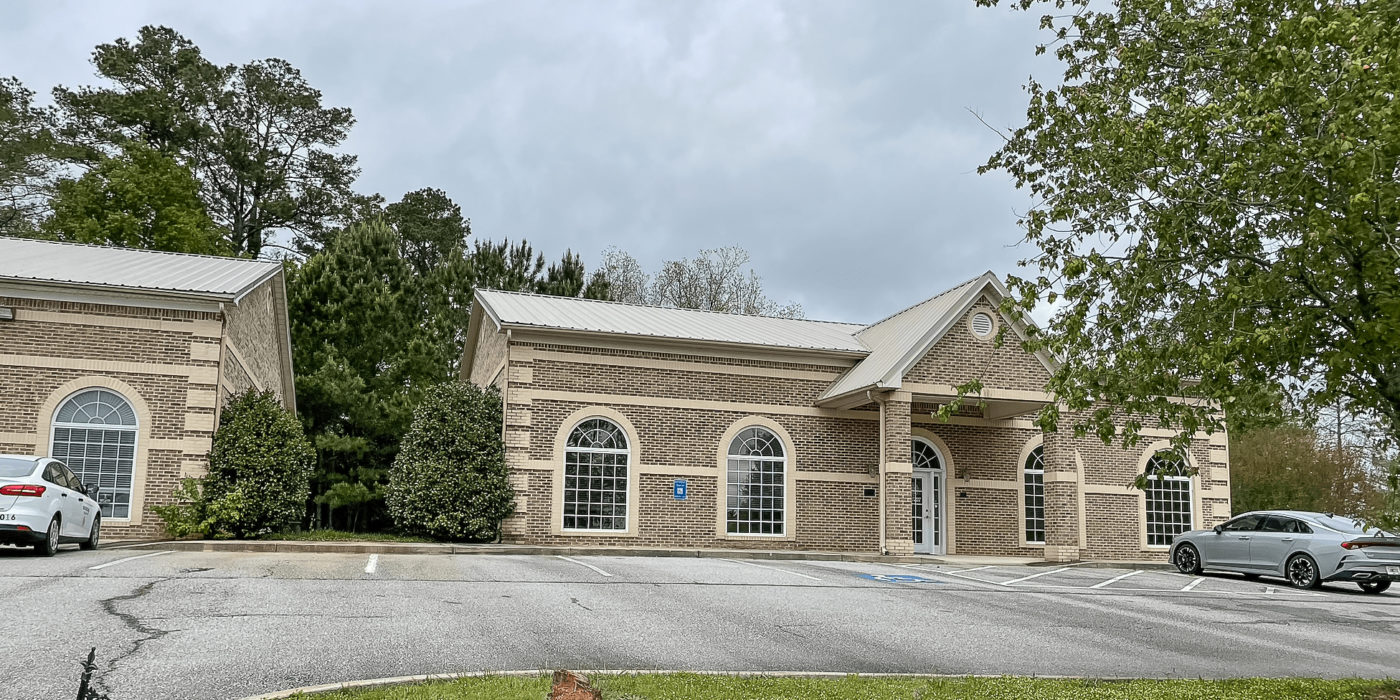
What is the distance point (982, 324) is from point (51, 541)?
57.3 feet

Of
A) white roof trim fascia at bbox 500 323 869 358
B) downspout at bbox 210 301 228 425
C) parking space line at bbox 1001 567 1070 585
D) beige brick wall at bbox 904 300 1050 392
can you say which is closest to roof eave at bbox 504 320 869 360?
white roof trim fascia at bbox 500 323 869 358

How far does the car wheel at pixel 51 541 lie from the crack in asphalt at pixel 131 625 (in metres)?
3.53

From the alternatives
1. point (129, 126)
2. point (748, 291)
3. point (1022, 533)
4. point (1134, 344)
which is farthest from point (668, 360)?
point (129, 126)

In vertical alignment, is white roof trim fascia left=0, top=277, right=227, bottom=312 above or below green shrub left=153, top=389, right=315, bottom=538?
above

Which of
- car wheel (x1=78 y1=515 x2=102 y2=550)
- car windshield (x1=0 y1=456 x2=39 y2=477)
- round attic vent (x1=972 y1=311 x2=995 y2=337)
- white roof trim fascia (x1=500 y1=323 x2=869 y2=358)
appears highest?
round attic vent (x1=972 y1=311 x2=995 y2=337)

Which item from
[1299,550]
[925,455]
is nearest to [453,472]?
[925,455]

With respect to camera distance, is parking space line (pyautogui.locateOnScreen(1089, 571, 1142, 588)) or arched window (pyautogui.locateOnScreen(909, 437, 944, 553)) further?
arched window (pyautogui.locateOnScreen(909, 437, 944, 553))

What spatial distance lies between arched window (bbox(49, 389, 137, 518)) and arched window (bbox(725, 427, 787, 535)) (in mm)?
11739

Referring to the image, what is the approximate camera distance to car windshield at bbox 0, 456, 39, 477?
47.1ft

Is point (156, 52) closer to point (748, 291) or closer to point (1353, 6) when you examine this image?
point (748, 291)

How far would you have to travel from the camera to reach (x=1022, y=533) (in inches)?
973

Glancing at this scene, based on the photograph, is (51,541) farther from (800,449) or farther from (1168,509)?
(1168,509)

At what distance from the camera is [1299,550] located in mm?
18656

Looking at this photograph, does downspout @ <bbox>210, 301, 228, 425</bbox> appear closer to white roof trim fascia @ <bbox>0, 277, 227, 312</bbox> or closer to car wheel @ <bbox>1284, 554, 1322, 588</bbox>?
white roof trim fascia @ <bbox>0, 277, 227, 312</bbox>
